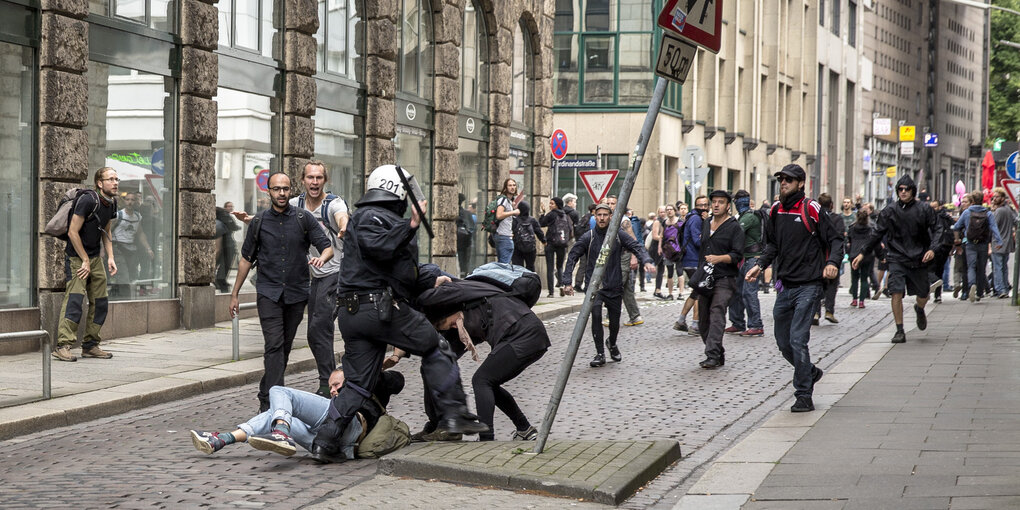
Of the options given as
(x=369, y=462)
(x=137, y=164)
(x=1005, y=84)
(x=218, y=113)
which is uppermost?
(x=1005, y=84)

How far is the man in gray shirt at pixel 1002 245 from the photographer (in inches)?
1009

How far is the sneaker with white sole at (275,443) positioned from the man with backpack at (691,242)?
10.2m

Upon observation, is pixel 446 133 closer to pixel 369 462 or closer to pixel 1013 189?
pixel 1013 189

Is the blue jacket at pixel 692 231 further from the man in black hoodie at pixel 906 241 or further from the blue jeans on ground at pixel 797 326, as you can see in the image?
the blue jeans on ground at pixel 797 326

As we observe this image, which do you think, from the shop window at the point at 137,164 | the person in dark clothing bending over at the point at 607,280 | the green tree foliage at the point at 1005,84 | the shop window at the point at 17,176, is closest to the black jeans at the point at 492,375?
the person in dark clothing bending over at the point at 607,280

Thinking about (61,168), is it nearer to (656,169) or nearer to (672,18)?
(672,18)

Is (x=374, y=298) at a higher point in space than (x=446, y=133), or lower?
lower

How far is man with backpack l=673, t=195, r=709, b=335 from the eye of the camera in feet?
59.3

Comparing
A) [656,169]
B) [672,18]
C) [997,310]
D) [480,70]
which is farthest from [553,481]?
[656,169]

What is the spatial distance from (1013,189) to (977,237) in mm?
2024

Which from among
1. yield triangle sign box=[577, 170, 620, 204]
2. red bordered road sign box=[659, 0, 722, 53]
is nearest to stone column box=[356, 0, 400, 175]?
yield triangle sign box=[577, 170, 620, 204]

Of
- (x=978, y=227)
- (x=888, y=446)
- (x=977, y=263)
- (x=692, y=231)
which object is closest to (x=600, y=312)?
(x=692, y=231)

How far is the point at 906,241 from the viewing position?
626 inches

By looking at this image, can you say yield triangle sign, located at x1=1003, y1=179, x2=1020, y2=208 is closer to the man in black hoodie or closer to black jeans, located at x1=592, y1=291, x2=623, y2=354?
the man in black hoodie
